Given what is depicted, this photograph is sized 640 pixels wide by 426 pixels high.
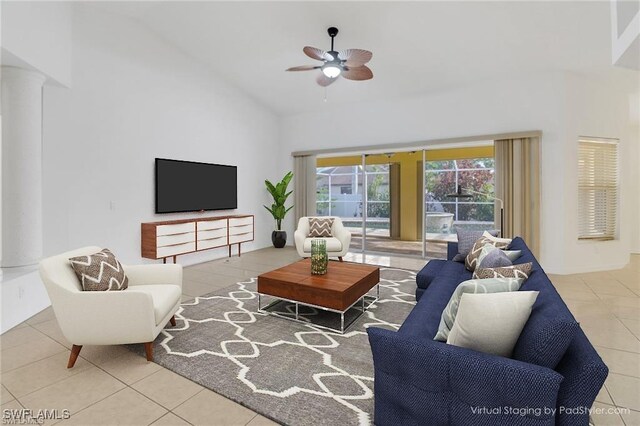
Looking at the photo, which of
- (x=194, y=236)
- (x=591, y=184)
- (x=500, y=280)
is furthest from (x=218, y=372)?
(x=591, y=184)

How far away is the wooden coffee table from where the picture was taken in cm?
285

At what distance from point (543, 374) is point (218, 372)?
194 cm

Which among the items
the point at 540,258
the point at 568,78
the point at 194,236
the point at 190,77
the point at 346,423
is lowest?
the point at 346,423

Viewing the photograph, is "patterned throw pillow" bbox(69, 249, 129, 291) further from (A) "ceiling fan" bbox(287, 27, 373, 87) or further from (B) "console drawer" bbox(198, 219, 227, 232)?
(B) "console drawer" bbox(198, 219, 227, 232)

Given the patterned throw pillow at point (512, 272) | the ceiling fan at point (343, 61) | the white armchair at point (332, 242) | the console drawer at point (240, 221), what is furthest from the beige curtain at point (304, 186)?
the patterned throw pillow at point (512, 272)

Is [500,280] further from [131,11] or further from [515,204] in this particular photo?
[131,11]

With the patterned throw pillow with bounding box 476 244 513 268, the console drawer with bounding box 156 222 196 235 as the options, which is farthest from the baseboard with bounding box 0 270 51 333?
the patterned throw pillow with bounding box 476 244 513 268

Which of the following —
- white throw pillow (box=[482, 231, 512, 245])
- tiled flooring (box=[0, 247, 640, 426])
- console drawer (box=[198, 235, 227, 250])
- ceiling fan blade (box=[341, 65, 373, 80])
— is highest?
ceiling fan blade (box=[341, 65, 373, 80])

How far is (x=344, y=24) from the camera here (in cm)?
428

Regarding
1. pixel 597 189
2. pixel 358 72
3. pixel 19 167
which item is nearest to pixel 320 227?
pixel 358 72

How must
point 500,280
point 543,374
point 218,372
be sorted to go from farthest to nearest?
point 218,372
point 500,280
point 543,374

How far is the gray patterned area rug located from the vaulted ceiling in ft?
11.7

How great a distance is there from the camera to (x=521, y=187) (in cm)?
515

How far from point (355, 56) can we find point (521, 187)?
3.56m
